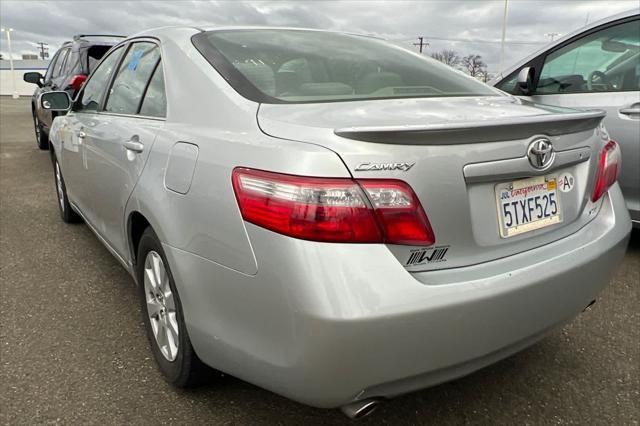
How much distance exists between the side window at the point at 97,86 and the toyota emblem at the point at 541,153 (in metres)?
2.42

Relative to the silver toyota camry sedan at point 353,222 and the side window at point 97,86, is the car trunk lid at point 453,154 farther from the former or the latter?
the side window at point 97,86

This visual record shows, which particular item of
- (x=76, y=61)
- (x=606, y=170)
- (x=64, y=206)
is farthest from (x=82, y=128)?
(x=76, y=61)

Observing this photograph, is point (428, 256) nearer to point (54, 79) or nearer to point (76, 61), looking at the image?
point (76, 61)

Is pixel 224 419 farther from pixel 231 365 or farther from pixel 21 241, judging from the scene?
pixel 21 241

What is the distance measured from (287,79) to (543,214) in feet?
3.47

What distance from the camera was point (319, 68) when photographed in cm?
221

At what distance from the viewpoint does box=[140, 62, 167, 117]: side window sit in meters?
2.19

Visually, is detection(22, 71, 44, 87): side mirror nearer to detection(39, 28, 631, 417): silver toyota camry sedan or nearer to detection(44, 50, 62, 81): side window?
detection(44, 50, 62, 81): side window

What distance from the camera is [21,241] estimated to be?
4.02 metres

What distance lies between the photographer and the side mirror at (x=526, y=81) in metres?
4.06

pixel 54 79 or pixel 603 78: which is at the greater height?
pixel 603 78

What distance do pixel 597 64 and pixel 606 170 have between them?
7.70ft

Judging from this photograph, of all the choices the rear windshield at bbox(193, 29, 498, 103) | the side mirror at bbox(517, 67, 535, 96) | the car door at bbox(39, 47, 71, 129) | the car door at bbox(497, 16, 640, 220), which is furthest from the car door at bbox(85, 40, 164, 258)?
the car door at bbox(39, 47, 71, 129)

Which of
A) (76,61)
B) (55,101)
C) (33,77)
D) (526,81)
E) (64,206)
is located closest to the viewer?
(55,101)
